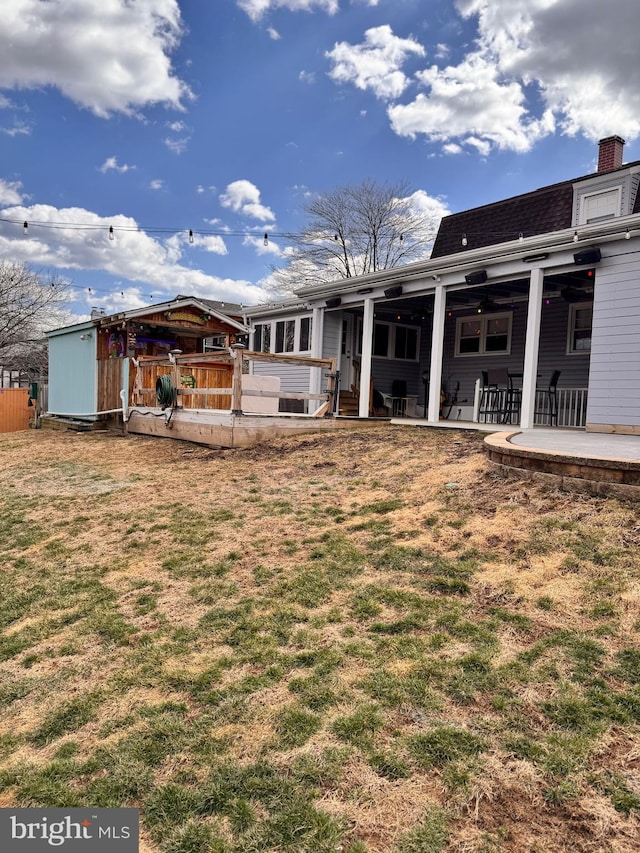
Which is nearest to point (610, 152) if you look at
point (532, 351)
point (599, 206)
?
point (599, 206)

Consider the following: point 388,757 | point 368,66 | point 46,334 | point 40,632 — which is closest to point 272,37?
point 368,66

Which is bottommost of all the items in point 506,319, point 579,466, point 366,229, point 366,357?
point 579,466

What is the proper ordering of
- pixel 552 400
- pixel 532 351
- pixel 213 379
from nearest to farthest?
pixel 532 351 → pixel 552 400 → pixel 213 379

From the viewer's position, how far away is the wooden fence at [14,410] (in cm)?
1808

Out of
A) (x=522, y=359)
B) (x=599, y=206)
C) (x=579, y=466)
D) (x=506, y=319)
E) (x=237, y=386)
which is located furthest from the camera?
(x=599, y=206)

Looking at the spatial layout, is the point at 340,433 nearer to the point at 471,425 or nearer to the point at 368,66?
the point at 471,425

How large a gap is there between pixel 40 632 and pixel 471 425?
24.3 ft

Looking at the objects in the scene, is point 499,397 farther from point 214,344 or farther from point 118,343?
point 214,344

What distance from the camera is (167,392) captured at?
10.7 meters

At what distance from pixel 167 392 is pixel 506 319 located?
25.1 feet

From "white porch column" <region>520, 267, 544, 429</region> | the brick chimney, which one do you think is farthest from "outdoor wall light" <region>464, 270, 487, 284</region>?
the brick chimney

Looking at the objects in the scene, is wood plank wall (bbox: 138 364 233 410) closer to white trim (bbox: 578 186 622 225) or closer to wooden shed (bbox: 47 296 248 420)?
wooden shed (bbox: 47 296 248 420)

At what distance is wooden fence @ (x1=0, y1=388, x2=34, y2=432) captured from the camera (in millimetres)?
18078

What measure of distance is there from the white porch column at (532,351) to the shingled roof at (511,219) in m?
4.73
